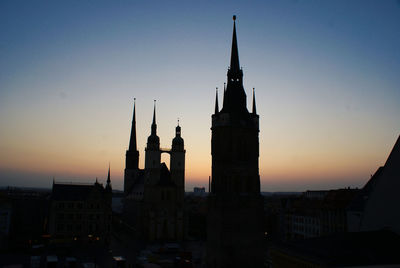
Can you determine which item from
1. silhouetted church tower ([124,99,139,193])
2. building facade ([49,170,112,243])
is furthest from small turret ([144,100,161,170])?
silhouetted church tower ([124,99,139,193])

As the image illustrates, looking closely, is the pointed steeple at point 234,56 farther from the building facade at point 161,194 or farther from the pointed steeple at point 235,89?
the building facade at point 161,194

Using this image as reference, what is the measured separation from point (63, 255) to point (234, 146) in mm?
38063

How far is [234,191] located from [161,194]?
129ft

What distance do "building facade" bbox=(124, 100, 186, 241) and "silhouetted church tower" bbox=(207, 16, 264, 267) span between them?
36.6m

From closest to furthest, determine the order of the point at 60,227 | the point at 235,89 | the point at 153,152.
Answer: the point at 235,89
the point at 60,227
the point at 153,152

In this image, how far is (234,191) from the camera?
39719mm

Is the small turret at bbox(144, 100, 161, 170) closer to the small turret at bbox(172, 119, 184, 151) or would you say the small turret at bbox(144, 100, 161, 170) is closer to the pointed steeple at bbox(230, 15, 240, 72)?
the small turret at bbox(172, 119, 184, 151)

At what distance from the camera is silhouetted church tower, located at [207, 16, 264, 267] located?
38438 mm

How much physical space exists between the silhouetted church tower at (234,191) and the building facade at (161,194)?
3658 cm

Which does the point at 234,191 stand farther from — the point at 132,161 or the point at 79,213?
the point at 132,161

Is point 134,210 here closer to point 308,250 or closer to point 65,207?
point 65,207

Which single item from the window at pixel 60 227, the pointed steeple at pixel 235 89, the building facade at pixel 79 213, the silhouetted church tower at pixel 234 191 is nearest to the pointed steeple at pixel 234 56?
the pointed steeple at pixel 235 89

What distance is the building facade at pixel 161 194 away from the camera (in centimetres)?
7556

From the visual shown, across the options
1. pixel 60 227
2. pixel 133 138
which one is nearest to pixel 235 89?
pixel 60 227
